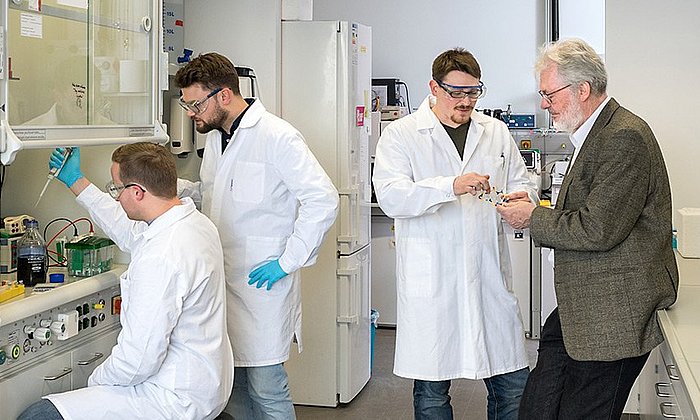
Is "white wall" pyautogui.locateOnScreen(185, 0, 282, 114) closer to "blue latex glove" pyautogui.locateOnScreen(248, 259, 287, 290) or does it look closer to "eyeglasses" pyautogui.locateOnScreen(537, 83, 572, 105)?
"blue latex glove" pyautogui.locateOnScreen(248, 259, 287, 290)

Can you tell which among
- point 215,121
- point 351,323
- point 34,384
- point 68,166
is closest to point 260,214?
point 215,121

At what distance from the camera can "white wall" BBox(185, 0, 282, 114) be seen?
3.98 m

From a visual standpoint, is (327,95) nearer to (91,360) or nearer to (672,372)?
(91,360)

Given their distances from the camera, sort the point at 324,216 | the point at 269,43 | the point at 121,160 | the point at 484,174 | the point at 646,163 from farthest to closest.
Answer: the point at 269,43, the point at 484,174, the point at 324,216, the point at 121,160, the point at 646,163

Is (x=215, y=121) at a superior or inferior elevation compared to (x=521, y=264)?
superior

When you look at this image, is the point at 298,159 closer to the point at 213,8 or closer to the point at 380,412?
the point at 213,8

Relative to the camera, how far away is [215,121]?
2955 millimetres

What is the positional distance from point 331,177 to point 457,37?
301 centimetres

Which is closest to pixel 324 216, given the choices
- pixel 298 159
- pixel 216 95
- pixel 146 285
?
pixel 298 159

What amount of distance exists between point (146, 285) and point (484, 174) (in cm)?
126

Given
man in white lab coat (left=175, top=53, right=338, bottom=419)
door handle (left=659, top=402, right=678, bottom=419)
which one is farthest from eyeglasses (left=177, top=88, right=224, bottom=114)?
door handle (left=659, top=402, right=678, bottom=419)

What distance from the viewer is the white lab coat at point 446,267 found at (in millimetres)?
3037

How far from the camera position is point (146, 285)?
236 centimetres

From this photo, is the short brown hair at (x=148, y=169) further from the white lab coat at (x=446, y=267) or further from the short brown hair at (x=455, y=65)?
the short brown hair at (x=455, y=65)
